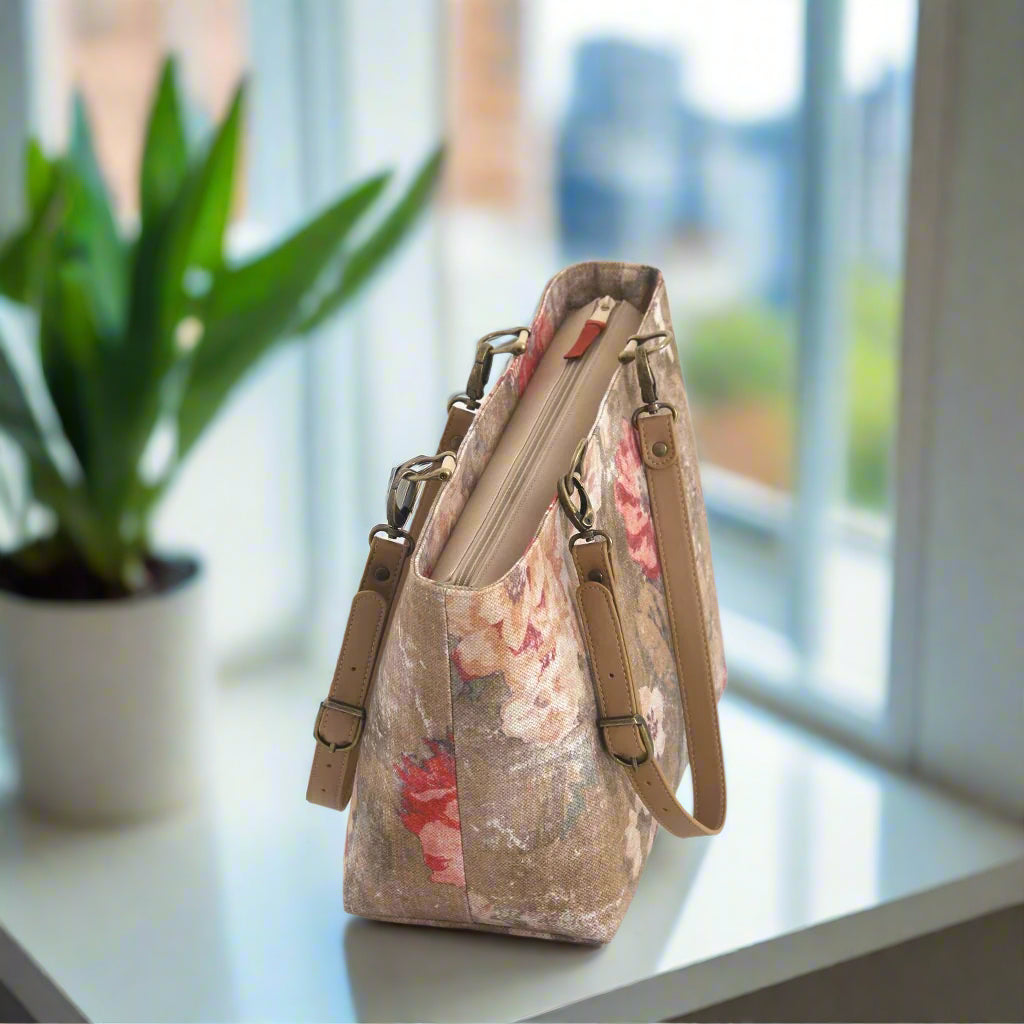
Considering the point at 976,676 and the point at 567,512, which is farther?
the point at 976,676

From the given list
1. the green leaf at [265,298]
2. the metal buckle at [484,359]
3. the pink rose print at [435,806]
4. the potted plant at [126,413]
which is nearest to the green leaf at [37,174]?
the potted plant at [126,413]

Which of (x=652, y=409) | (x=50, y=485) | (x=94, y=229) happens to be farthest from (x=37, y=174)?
(x=652, y=409)

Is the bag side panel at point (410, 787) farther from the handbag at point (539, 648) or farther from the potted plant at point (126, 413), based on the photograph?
the potted plant at point (126, 413)

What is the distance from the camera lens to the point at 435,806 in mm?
554

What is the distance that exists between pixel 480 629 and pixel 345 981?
0.21 m

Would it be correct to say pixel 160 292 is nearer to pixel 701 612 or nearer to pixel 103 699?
pixel 103 699

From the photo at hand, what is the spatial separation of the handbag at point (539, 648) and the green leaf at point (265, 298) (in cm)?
23

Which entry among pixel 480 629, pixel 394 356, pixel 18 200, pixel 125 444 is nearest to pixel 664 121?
pixel 394 356

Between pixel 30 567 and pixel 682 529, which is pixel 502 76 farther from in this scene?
pixel 682 529

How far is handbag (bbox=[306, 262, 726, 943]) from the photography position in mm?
531

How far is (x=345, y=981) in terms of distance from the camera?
62 centimetres

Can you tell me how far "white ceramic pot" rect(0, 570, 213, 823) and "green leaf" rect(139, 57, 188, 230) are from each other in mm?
233

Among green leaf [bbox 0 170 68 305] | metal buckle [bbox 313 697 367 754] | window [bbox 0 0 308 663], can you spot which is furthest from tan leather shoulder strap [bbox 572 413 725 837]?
window [bbox 0 0 308 663]

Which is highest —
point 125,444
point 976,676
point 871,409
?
point 125,444
